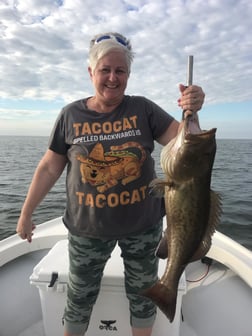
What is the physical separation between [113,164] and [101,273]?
1.00 meters

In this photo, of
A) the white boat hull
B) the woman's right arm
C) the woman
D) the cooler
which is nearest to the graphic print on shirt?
the woman

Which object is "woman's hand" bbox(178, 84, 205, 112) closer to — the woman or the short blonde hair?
the woman

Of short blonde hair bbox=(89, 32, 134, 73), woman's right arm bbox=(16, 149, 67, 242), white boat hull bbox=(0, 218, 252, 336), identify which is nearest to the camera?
short blonde hair bbox=(89, 32, 134, 73)

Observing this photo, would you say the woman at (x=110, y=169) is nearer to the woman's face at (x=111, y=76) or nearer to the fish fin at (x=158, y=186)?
the woman's face at (x=111, y=76)

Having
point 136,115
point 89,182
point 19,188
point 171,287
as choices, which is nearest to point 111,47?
Result: point 136,115

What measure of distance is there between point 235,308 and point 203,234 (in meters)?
2.39

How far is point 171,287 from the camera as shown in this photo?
2031 mm

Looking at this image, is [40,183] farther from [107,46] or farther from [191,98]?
[191,98]

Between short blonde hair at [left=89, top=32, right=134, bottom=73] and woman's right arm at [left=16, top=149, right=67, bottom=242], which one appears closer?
short blonde hair at [left=89, top=32, right=134, bottom=73]

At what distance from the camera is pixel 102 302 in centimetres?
298

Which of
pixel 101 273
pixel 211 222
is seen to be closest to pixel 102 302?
pixel 101 273

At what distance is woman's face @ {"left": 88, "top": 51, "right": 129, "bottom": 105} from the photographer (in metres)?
2.36

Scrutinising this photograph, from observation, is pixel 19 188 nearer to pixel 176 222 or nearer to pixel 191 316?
pixel 191 316

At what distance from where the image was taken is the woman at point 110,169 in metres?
2.46
